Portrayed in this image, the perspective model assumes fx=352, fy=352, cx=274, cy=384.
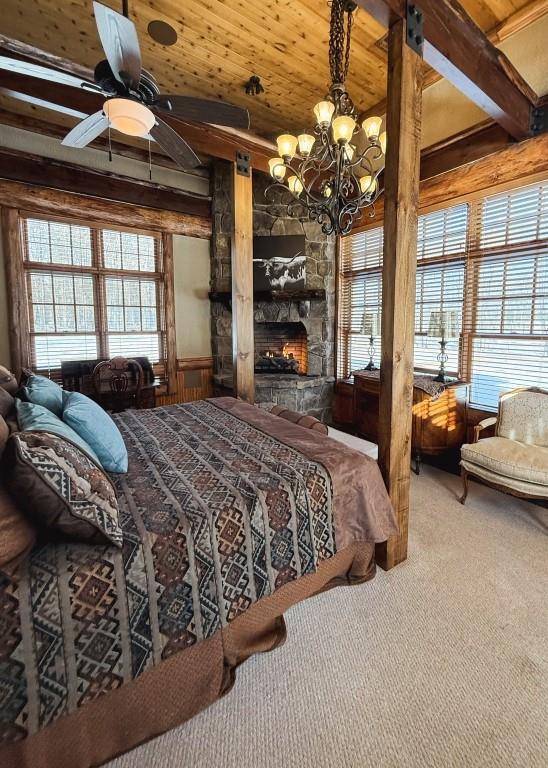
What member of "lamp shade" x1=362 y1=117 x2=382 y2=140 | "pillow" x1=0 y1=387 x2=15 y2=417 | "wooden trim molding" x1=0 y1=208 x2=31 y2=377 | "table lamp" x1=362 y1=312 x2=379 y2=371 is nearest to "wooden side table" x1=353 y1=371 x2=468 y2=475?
"table lamp" x1=362 y1=312 x2=379 y2=371

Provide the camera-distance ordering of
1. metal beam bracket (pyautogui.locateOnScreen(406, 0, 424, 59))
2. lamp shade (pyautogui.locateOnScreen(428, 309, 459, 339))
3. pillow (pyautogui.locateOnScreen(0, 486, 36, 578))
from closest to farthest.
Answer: pillow (pyautogui.locateOnScreen(0, 486, 36, 578)), metal beam bracket (pyautogui.locateOnScreen(406, 0, 424, 59)), lamp shade (pyautogui.locateOnScreen(428, 309, 459, 339))

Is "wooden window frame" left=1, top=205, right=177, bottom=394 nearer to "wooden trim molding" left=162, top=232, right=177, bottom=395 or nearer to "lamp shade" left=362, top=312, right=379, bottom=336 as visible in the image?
"wooden trim molding" left=162, top=232, right=177, bottom=395

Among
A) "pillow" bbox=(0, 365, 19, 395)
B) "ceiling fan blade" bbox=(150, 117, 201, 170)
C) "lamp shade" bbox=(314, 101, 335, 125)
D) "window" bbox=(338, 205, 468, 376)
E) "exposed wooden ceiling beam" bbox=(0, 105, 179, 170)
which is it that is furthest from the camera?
"exposed wooden ceiling beam" bbox=(0, 105, 179, 170)

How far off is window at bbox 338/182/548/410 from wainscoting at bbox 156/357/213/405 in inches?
114

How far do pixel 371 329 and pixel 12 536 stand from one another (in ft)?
12.6

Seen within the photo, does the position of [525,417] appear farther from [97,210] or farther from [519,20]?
[97,210]

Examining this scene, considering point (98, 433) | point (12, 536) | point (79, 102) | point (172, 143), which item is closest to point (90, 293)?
point (79, 102)

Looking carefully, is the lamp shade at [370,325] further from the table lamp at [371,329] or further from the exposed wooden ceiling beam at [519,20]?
the exposed wooden ceiling beam at [519,20]

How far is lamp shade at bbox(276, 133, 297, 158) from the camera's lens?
247 cm

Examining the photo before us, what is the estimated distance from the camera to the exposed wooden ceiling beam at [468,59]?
1.76 metres

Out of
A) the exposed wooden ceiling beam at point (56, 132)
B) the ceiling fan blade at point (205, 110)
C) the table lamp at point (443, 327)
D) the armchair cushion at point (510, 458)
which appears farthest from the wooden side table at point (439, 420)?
the exposed wooden ceiling beam at point (56, 132)

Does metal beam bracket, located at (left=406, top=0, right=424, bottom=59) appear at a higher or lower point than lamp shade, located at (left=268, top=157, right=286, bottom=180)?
higher

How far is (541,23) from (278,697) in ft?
15.2

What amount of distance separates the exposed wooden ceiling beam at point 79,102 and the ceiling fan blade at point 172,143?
1.47 ft
